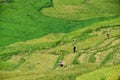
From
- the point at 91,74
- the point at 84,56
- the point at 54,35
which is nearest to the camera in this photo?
the point at 91,74

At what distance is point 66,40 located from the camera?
4041 cm

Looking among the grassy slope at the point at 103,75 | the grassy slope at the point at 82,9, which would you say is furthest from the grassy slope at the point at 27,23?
the grassy slope at the point at 103,75

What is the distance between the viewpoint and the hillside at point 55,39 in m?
27.1

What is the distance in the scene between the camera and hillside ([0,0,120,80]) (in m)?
27.1

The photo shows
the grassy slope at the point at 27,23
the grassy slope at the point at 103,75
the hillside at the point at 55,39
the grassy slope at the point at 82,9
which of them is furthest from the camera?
the grassy slope at the point at 82,9

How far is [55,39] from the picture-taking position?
41.6 metres

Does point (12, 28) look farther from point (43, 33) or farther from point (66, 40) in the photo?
point (66, 40)

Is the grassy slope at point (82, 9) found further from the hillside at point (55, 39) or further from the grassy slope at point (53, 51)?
the grassy slope at point (53, 51)

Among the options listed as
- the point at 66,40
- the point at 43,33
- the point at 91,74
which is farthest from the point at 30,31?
the point at 91,74

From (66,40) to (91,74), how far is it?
18.8m

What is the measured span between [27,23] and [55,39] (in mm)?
6049

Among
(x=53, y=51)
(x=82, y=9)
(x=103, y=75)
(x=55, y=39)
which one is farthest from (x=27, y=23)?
(x=103, y=75)

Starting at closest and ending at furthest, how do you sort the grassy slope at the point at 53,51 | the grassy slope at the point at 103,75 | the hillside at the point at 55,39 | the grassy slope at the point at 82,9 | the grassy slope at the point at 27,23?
the grassy slope at the point at 103,75 → the hillside at the point at 55,39 → the grassy slope at the point at 53,51 → the grassy slope at the point at 27,23 → the grassy slope at the point at 82,9

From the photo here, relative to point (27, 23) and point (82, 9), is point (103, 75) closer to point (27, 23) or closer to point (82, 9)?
point (27, 23)
